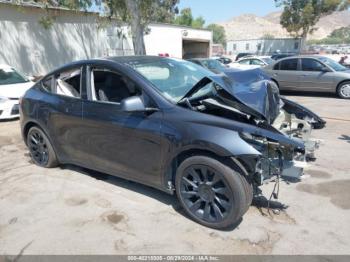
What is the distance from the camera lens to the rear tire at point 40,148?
495 cm

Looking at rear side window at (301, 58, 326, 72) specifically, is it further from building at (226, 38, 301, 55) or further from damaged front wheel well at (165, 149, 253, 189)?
building at (226, 38, 301, 55)

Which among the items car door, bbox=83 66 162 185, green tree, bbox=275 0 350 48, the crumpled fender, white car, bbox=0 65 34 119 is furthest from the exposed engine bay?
green tree, bbox=275 0 350 48

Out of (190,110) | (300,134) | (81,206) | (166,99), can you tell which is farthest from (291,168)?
(81,206)

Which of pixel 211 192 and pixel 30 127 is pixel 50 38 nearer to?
pixel 30 127

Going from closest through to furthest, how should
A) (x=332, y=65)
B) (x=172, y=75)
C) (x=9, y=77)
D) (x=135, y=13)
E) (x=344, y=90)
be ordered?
(x=172, y=75) → (x=9, y=77) → (x=344, y=90) → (x=332, y=65) → (x=135, y=13)

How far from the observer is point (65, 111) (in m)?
4.46

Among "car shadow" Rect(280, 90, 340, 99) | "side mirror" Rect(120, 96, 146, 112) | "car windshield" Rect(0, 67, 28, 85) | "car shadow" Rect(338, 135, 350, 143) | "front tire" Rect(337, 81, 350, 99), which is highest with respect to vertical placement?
"side mirror" Rect(120, 96, 146, 112)

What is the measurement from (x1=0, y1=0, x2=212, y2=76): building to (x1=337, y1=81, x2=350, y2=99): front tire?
10.9 m

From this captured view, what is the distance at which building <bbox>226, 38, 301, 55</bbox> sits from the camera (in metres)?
43.7

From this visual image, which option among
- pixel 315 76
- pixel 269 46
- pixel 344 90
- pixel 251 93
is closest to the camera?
pixel 251 93

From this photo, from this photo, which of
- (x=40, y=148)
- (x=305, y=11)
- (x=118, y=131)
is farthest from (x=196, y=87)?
(x=305, y=11)

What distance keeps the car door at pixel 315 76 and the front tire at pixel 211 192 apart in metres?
9.20

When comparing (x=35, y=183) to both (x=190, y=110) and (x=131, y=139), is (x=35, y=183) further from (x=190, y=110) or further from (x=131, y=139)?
(x=190, y=110)

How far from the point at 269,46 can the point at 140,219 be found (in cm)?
4819
